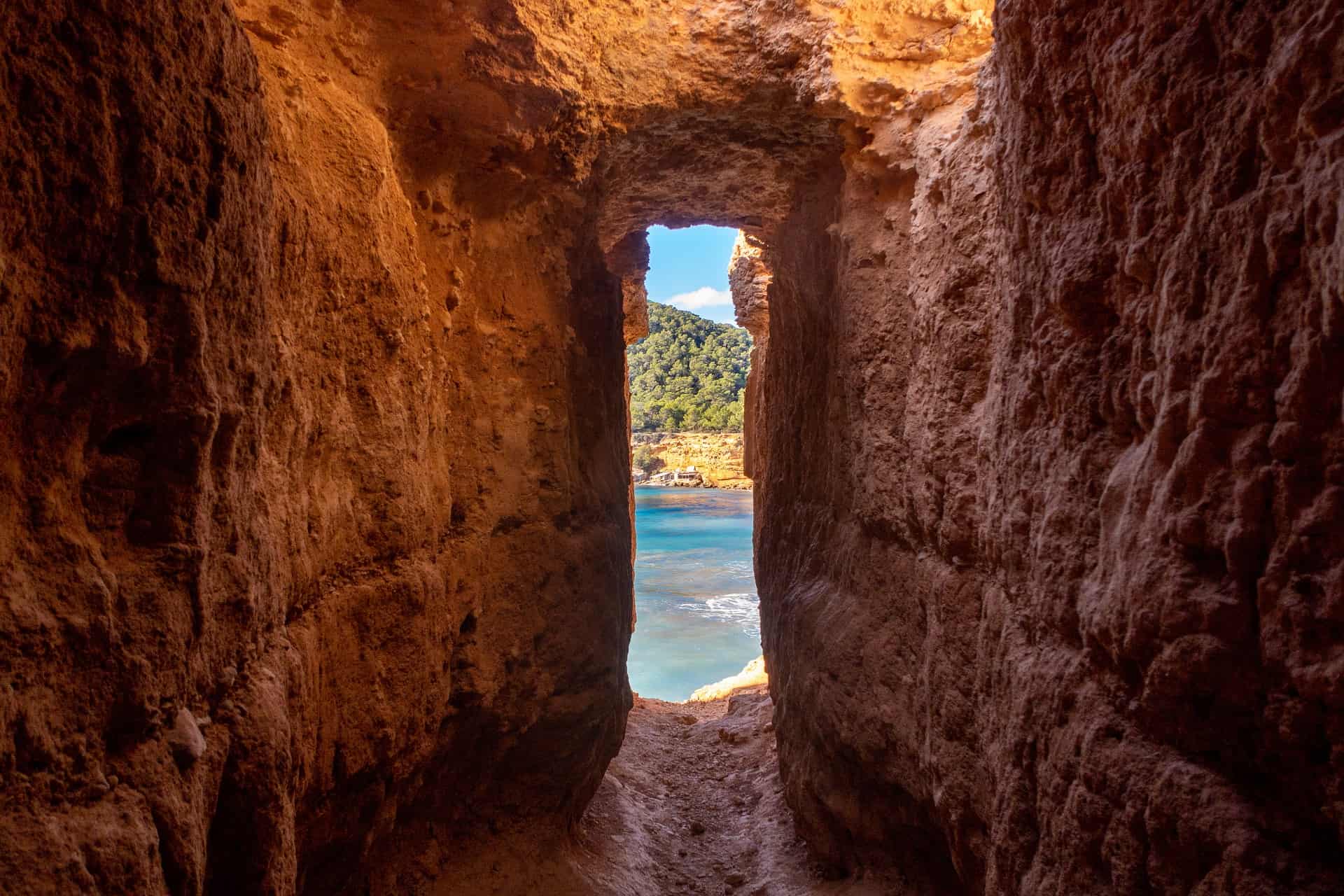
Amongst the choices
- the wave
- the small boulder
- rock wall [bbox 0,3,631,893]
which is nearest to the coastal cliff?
the wave

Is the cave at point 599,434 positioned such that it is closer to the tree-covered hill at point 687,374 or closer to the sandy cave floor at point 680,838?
the sandy cave floor at point 680,838

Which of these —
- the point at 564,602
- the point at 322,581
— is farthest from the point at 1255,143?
the point at 564,602

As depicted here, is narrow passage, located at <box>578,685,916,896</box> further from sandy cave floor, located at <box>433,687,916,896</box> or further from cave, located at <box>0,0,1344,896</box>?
cave, located at <box>0,0,1344,896</box>

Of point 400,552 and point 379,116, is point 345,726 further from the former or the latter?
point 379,116

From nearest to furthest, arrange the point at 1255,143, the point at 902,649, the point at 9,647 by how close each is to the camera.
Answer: the point at 9,647, the point at 1255,143, the point at 902,649

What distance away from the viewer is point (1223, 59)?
1.29 metres

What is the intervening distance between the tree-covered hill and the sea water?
647 centimetres

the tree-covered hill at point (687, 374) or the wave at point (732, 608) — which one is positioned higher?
the tree-covered hill at point (687, 374)

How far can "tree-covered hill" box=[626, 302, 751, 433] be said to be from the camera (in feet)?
97.1

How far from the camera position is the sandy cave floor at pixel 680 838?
3889mm

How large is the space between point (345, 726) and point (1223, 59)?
272cm

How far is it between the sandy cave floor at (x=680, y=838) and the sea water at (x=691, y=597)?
11.6 feet

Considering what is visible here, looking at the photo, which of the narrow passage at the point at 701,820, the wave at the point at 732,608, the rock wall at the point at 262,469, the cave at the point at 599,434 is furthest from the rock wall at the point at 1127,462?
the wave at the point at 732,608

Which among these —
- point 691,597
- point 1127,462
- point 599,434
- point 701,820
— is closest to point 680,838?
point 701,820
